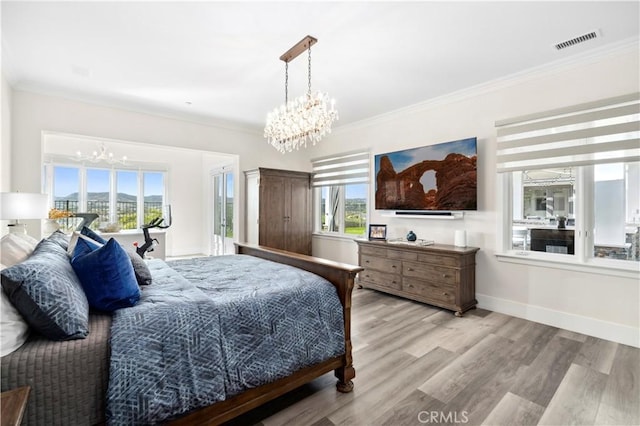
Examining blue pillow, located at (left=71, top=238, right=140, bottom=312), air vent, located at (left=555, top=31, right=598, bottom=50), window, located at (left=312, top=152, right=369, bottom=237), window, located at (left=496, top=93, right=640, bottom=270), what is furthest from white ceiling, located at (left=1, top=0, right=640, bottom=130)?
blue pillow, located at (left=71, top=238, right=140, bottom=312)

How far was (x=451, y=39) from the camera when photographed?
2.72 metres

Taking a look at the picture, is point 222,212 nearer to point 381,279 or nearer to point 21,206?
point 381,279

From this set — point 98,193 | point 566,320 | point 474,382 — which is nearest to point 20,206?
point 474,382

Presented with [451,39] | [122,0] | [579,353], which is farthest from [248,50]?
[579,353]

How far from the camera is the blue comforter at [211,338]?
1364 mm

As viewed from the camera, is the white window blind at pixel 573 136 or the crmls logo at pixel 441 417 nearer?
the crmls logo at pixel 441 417

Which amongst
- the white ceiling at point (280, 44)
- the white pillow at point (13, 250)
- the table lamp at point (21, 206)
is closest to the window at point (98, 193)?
the white ceiling at point (280, 44)

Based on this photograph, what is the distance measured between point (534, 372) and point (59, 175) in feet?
28.5

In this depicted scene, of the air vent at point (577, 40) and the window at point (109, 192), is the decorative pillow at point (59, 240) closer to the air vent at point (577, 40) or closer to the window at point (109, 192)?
the air vent at point (577, 40)

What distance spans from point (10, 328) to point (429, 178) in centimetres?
416

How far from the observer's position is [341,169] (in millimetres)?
5582

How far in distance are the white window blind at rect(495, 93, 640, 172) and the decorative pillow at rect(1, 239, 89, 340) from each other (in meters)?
4.04

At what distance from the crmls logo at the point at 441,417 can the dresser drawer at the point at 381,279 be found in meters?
2.27

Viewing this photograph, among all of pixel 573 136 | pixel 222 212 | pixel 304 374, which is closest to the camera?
pixel 304 374
